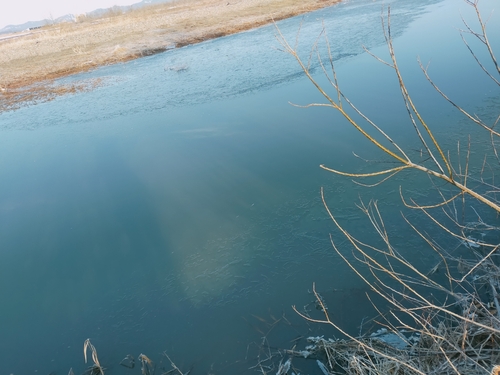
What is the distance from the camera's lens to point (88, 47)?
707 inches

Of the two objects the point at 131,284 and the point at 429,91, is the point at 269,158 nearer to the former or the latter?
the point at 131,284

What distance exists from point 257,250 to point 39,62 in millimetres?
16695

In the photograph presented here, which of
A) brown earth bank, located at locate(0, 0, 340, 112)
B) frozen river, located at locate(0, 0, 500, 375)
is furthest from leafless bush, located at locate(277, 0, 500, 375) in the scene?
brown earth bank, located at locate(0, 0, 340, 112)

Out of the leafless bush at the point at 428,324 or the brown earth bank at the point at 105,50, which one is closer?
the leafless bush at the point at 428,324

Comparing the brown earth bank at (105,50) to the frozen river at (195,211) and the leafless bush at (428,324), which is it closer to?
the frozen river at (195,211)

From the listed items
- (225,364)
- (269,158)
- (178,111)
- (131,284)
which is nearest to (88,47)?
(178,111)

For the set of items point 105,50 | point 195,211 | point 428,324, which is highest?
point 105,50

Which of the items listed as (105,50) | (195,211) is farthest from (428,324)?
(105,50)

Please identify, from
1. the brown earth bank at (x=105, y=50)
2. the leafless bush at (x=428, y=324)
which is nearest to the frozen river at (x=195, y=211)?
the leafless bush at (x=428, y=324)

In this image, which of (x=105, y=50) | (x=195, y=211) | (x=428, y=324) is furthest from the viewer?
(x=105, y=50)

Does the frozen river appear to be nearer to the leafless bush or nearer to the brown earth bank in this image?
the leafless bush

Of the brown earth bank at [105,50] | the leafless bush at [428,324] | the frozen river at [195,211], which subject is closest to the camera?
the leafless bush at [428,324]

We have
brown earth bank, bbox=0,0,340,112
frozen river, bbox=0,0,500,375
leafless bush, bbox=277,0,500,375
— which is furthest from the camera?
brown earth bank, bbox=0,0,340,112

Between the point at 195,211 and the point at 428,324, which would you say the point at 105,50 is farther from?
the point at 428,324
